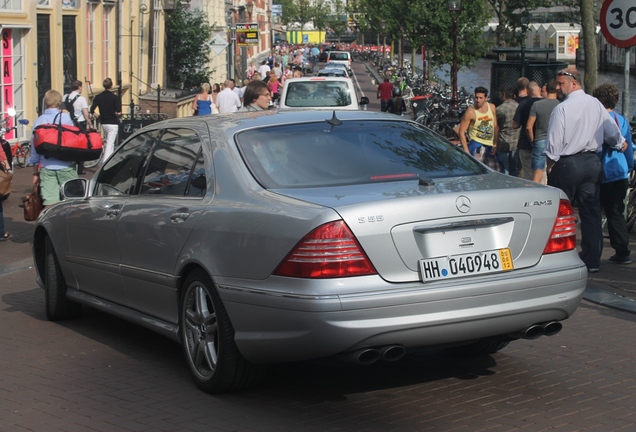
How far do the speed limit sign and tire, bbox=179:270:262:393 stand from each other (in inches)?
247

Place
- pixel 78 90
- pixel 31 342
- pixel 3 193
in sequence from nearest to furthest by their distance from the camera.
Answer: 1. pixel 31 342
2. pixel 3 193
3. pixel 78 90

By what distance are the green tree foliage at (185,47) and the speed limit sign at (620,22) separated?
29.8 meters

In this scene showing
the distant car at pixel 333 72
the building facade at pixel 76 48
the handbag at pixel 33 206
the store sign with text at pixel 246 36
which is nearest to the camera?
the handbag at pixel 33 206

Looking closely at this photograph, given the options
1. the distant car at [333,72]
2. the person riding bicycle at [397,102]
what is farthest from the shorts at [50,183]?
the distant car at [333,72]

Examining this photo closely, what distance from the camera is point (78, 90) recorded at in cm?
2070

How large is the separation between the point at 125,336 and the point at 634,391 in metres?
3.56

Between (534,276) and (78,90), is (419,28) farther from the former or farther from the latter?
(534,276)

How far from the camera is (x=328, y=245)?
17.1ft

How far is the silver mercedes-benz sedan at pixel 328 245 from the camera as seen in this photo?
5.25 meters

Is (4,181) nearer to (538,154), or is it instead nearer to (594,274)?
(538,154)

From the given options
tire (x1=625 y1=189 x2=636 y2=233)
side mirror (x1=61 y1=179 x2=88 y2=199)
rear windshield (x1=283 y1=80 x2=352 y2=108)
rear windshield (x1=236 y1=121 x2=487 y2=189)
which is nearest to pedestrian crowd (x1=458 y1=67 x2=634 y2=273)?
tire (x1=625 y1=189 x2=636 y2=233)

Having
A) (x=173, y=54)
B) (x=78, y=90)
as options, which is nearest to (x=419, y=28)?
(x=173, y=54)

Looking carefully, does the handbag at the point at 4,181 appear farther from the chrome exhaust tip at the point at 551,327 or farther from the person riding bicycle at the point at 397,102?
the person riding bicycle at the point at 397,102

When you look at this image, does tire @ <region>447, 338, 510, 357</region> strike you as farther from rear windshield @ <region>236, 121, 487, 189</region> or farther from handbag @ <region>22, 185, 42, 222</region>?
handbag @ <region>22, 185, 42, 222</region>
